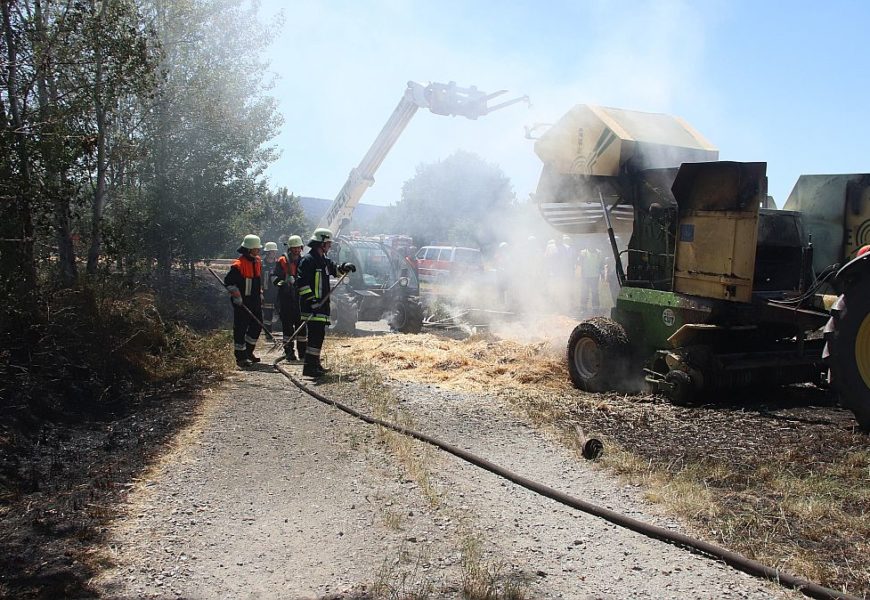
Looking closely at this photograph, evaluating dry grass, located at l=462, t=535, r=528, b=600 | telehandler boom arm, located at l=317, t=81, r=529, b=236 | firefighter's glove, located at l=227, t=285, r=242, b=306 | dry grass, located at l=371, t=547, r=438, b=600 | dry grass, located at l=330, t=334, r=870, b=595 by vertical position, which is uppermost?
telehandler boom arm, located at l=317, t=81, r=529, b=236

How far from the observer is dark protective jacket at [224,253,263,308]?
10250 millimetres

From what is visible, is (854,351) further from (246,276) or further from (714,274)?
(246,276)

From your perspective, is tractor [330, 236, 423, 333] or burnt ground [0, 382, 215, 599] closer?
burnt ground [0, 382, 215, 599]

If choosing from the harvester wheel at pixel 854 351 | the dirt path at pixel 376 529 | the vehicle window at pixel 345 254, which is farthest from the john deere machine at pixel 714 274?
the vehicle window at pixel 345 254

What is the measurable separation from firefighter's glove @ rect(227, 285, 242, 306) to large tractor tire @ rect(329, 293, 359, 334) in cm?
407

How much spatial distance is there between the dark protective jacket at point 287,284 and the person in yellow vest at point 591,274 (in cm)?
812

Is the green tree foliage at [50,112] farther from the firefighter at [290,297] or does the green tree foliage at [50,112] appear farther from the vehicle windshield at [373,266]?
the vehicle windshield at [373,266]

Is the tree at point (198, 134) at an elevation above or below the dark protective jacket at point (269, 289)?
above

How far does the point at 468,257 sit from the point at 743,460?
795 inches

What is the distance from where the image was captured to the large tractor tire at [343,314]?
46.4 ft

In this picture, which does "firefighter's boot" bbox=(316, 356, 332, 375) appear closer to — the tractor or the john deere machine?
the john deere machine

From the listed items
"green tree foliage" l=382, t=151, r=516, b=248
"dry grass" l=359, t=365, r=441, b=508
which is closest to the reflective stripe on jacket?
"dry grass" l=359, t=365, r=441, b=508

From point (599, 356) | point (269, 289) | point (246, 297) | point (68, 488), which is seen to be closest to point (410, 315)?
point (269, 289)

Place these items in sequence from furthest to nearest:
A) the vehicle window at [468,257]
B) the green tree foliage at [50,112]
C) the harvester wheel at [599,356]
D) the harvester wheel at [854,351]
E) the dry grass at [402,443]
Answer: the vehicle window at [468,257] → the harvester wheel at [599,356] → the green tree foliage at [50,112] → the harvester wheel at [854,351] → the dry grass at [402,443]
